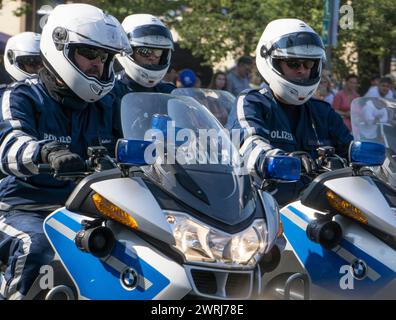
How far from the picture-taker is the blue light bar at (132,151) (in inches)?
174

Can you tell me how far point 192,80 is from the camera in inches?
435

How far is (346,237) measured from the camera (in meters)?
5.48

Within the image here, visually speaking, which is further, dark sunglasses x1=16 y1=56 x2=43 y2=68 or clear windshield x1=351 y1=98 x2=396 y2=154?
dark sunglasses x1=16 y1=56 x2=43 y2=68

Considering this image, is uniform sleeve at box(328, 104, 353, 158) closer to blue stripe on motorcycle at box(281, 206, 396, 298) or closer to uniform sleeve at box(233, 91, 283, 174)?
uniform sleeve at box(233, 91, 283, 174)

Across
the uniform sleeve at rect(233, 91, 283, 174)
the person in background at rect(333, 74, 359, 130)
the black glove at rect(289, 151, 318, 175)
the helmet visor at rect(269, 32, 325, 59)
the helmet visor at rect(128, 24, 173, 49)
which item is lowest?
the person in background at rect(333, 74, 359, 130)

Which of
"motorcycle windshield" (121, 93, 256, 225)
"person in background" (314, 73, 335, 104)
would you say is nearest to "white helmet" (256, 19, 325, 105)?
"motorcycle windshield" (121, 93, 256, 225)

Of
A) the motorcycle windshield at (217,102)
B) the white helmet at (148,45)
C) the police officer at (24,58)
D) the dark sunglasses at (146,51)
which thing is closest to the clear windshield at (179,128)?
the motorcycle windshield at (217,102)

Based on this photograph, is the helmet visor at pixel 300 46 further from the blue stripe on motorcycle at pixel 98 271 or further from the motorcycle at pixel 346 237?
the blue stripe on motorcycle at pixel 98 271

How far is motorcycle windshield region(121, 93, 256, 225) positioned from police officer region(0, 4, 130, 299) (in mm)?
502

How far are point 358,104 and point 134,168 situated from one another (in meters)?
1.97

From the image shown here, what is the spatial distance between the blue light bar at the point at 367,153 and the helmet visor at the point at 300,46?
112 cm

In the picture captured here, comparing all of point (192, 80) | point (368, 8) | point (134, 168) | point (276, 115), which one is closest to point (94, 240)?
point (134, 168)

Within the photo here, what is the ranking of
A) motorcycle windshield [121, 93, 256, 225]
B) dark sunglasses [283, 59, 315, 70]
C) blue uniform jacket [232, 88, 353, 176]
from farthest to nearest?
dark sunglasses [283, 59, 315, 70], blue uniform jacket [232, 88, 353, 176], motorcycle windshield [121, 93, 256, 225]

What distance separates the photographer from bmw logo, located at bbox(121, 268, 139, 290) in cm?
451
